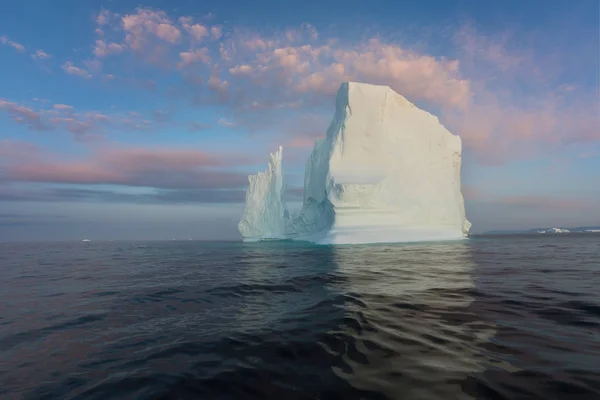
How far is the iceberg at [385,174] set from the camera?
31625 mm

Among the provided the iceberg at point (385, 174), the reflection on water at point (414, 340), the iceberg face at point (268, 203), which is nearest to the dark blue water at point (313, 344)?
Answer: the reflection on water at point (414, 340)

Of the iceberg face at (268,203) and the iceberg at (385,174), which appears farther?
the iceberg face at (268,203)

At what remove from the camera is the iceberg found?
31.6 m

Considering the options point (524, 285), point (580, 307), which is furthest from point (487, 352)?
point (524, 285)

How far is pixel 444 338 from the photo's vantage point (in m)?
4.20

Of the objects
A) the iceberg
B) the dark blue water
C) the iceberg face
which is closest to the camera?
the dark blue water

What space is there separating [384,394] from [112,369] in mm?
3276

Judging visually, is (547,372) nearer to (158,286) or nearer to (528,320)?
(528,320)

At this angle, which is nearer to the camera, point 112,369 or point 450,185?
point 112,369

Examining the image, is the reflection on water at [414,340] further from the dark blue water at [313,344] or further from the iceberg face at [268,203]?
the iceberg face at [268,203]

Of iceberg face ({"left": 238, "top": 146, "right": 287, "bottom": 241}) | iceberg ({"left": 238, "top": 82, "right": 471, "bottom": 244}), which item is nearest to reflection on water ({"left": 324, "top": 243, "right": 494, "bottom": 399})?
iceberg ({"left": 238, "top": 82, "right": 471, "bottom": 244})

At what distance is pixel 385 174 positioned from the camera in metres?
32.7

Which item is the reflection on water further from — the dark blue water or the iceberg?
the iceberg

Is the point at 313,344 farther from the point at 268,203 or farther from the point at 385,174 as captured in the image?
the point at 268,203
